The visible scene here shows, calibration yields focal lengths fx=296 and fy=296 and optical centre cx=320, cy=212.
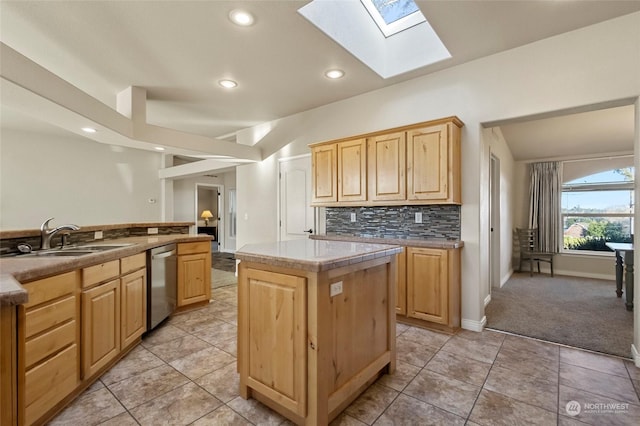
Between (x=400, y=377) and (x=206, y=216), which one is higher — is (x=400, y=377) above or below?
below

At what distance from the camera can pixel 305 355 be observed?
156 cm

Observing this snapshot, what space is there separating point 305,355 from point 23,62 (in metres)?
2.97

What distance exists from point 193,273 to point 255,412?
223 centimetres

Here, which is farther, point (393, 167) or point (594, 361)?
point (393, 167)

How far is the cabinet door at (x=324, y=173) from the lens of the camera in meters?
3.75

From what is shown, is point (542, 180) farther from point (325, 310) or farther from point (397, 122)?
point (325, 310)

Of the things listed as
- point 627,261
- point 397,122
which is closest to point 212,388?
point 397,122

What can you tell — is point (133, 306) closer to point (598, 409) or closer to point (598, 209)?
point (598, 409)

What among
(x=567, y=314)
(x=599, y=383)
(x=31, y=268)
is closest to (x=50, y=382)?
(x=31, y=268)

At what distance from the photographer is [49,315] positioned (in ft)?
5.43

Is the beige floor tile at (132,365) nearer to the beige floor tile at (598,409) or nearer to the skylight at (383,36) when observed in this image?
the beige floor tile at (598,409)

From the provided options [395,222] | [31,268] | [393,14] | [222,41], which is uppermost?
[393,14]

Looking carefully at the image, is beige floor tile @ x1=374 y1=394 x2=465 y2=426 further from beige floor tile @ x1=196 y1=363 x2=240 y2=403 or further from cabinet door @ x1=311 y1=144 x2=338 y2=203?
cabinet door @ x1=311 y1=144 x2=338 y2=203

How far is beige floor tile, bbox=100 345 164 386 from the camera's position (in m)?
2.13
